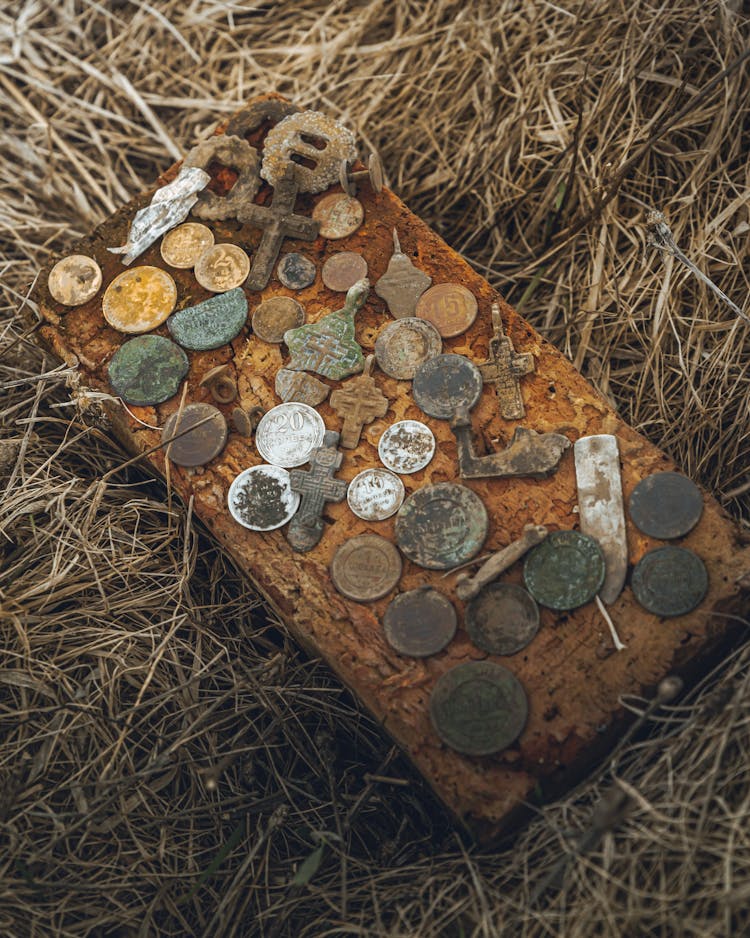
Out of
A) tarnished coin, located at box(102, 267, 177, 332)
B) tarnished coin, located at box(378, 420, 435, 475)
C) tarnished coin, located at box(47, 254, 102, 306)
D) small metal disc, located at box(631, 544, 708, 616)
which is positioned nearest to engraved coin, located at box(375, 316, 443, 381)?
tarnished coin, located at box(378, 420, 435, 475)

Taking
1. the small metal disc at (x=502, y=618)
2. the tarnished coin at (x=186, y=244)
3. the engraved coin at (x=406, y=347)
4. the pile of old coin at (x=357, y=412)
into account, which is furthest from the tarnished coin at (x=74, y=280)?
the small metal disc at (x=502, y=618)

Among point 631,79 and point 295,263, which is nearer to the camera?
point 295,263

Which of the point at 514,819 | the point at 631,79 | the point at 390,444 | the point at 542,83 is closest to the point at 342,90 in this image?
the point at 542,83

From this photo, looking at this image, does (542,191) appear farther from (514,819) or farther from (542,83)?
(514,819)

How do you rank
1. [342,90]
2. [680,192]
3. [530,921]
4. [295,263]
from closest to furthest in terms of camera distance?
[530,921] < [295,263] < [680,192] < [342,90]

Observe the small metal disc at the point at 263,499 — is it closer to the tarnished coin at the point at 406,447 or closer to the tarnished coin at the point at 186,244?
the tarnished coin at the point at 406,447

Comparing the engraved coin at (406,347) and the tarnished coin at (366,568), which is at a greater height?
the engraved coin at (406,347)

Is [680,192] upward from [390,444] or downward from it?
upward

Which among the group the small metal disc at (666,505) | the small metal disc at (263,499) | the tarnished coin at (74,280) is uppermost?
the small metal disc at (666,505)
